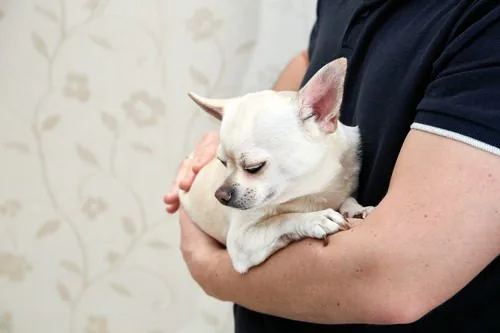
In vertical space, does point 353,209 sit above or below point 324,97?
below

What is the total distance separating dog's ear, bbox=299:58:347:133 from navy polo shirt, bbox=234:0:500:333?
1.7 inches

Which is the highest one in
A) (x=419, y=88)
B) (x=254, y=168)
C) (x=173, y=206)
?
(x=419, y=88)

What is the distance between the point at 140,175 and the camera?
61.8 inches

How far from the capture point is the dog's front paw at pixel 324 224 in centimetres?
73

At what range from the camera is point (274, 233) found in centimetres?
79

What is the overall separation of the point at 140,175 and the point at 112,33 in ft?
1.07

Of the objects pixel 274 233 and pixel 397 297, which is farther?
pixel 274 233

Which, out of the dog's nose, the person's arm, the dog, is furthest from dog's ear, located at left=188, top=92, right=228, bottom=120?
the person's arm

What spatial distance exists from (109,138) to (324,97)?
0.86 meters

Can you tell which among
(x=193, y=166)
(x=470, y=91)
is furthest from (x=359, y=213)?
(x=193, y=166)

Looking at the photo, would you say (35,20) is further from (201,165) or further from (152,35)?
(201,165)

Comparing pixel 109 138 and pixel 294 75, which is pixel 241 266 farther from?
pixel 109 138

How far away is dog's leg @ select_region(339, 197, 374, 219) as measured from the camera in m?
0.79

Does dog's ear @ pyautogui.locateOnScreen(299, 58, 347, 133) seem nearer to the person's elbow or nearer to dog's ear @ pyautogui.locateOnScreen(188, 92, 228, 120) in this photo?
dog's ear @ pyautogui.locateOnScreen(188, 92, 228, 120)
